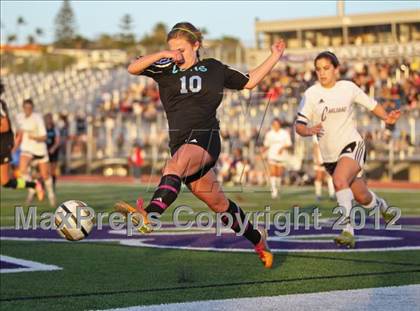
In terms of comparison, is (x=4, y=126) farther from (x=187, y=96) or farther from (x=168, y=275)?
(x=187, y=96)

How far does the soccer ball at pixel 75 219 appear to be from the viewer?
24.3 ft

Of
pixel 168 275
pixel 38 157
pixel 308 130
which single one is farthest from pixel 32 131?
→ pixel 168 275

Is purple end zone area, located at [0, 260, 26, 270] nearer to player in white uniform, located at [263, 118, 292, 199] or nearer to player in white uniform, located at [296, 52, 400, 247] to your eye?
player in white uniform, located at [296, 52, 400, 247]

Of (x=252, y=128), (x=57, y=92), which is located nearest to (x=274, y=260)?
(x=252, y=128)

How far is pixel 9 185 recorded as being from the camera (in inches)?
685

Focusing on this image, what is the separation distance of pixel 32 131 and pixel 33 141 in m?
0.38

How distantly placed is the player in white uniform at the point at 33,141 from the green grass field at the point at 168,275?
7.51 metres

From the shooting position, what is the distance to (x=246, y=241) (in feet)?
39.7

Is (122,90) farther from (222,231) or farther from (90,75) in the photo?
(222,231)

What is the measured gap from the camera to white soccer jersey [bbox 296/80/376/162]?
1134 cm

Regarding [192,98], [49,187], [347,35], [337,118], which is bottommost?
[49,187]

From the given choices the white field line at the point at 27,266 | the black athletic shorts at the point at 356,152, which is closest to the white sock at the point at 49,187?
the white field line at the point at 27,266

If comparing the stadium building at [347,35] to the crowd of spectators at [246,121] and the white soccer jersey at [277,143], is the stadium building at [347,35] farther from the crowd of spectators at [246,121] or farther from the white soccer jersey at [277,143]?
the white soccer jersey at [277,143]

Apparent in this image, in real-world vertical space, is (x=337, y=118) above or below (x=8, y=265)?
above
